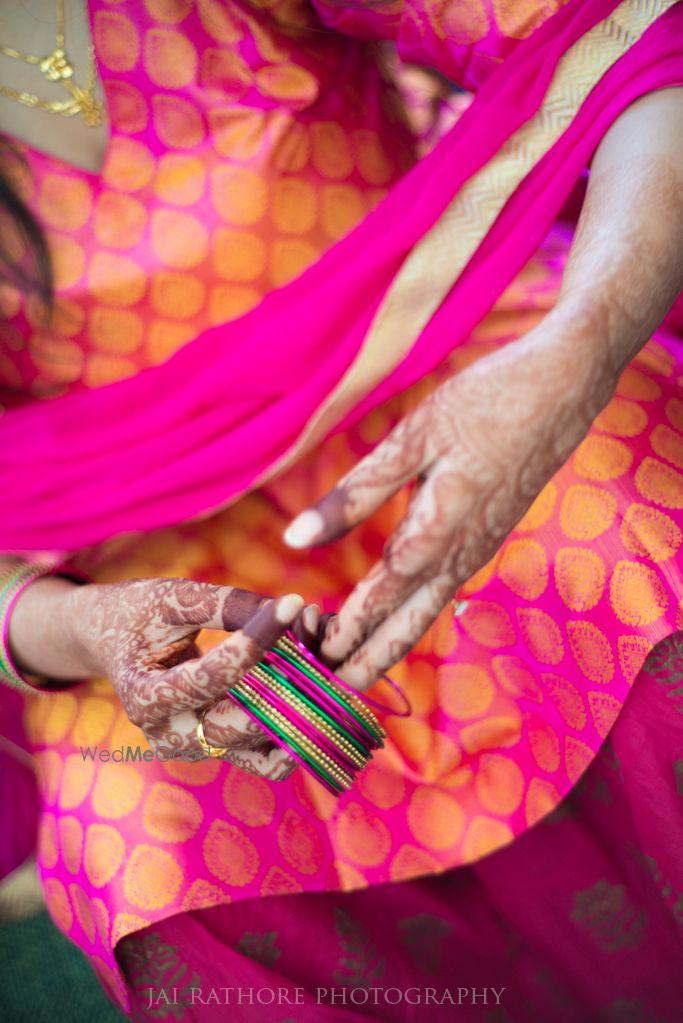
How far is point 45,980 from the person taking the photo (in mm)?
1062

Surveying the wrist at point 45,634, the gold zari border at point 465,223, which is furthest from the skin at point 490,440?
the wrist at point 45,634

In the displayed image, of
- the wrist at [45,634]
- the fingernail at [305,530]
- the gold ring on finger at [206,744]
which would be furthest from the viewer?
the wrist at [45,634]

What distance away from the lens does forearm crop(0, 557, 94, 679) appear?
0.66 meters

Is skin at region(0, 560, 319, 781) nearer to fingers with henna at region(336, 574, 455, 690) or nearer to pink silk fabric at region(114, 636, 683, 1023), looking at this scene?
fingers with henna at region(336, 574, 455, 690)

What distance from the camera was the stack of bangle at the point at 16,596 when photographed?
683 mm

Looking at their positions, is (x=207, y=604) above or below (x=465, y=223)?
below

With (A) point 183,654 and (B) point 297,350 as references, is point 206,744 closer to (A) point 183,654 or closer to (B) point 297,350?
(A) point 183,654

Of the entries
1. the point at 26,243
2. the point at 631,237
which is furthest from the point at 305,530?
the point at 26,243

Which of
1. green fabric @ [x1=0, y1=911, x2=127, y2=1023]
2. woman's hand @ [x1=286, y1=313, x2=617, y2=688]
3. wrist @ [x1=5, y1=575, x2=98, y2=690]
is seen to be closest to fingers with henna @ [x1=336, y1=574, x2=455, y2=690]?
woman's hand @ [x1=286, y1=313, x2=617, y2=688]

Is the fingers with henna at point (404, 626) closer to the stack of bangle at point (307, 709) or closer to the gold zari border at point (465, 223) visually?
the stack of bangle at point (307, 709)

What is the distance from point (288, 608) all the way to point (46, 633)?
1.01 ft

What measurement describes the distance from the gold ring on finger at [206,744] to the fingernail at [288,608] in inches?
5.0

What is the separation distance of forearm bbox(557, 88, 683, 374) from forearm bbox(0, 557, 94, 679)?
48 centimetres

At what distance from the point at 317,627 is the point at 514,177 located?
41cm
